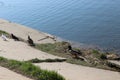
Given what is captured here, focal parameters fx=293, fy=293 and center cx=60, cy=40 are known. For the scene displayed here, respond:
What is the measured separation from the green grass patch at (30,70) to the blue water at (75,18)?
13899 mm

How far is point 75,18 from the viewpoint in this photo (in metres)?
37.9

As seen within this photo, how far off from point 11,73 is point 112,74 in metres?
6.58

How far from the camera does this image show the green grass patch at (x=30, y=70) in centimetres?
1283

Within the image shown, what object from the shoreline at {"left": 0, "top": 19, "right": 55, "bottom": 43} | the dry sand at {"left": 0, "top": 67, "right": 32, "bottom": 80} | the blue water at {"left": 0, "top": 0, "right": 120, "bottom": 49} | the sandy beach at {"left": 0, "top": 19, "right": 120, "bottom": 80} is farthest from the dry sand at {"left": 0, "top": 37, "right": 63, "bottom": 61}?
the blue water at {"left": 0, "top": 0, "right": 120, "bottom": 49}

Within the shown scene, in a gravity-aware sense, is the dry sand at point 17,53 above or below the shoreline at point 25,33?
below

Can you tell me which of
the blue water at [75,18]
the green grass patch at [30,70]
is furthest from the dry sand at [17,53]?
the blue water at [75,18]

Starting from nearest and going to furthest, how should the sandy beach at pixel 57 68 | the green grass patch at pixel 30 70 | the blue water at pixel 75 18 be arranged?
the green grass patch at pixel 30 70
the sandy beach at pixel 57 68
the blue water at pixel 75 18

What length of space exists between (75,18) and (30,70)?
24334mm

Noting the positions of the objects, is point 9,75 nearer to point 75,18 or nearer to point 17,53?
point 17,53

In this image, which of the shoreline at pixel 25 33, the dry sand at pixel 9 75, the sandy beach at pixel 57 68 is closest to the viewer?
the dry sand at pixel 9 75

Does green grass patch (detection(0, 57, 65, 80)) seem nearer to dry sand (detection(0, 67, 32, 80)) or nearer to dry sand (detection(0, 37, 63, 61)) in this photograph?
dry sand (detection(0, 67, 32, 80))

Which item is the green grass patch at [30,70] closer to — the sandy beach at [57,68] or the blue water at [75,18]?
the sandy beach at [57,68]

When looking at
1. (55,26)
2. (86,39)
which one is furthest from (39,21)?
(86,39)

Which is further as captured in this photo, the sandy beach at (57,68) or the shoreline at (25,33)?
the shoreline at (25,33)
